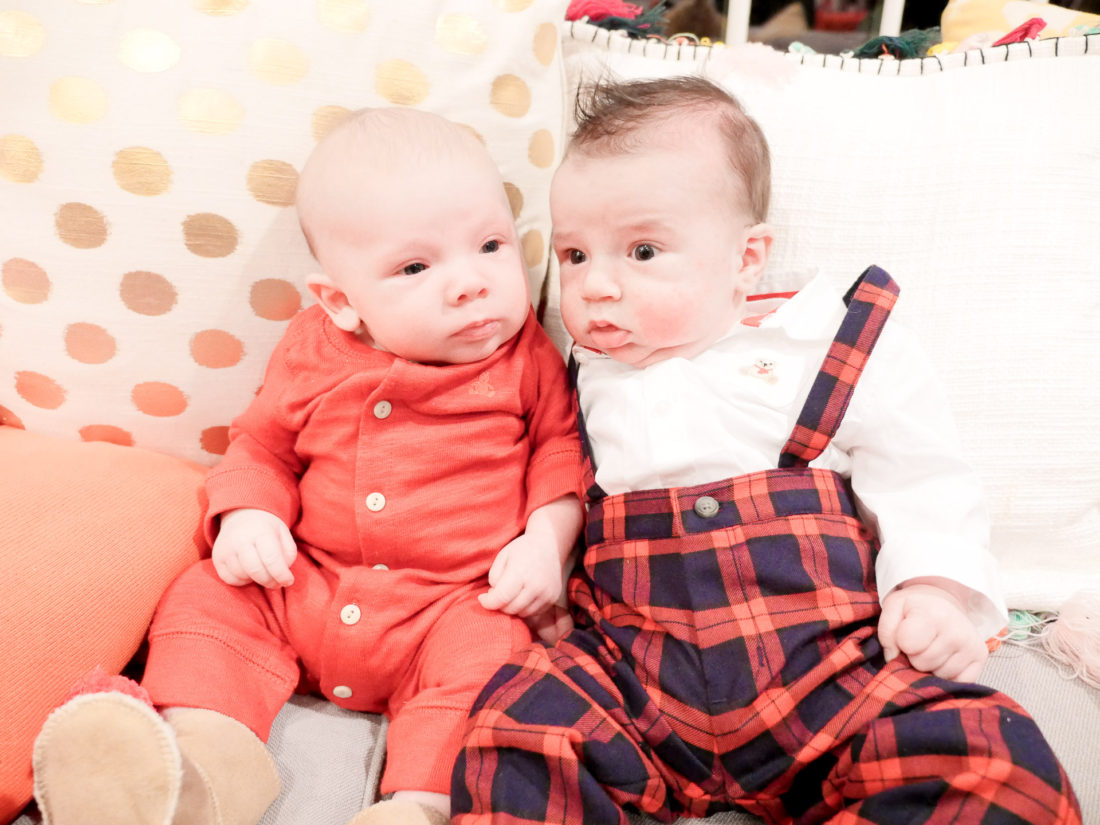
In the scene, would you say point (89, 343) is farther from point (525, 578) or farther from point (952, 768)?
point (952, 768)

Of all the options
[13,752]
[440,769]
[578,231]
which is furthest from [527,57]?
[13,752]

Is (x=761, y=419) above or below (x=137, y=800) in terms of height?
above

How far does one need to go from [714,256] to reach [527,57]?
395 mm

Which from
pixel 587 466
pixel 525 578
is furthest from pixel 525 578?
pixel 587 466

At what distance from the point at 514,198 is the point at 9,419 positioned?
77 centimetres

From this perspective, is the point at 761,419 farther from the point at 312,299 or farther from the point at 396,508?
the point at 312,299

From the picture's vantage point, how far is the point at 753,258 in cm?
97

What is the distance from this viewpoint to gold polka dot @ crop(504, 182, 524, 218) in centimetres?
111

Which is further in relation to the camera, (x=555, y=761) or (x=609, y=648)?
(x=609, y=648)

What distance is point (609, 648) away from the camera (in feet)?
2.93

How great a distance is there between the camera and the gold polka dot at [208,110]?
1.03 metres


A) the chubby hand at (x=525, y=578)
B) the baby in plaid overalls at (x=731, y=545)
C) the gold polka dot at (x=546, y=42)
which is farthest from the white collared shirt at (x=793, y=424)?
the gold polka dot at (x=546, y=42)

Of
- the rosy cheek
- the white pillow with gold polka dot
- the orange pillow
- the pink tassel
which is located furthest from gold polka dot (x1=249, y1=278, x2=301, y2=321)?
the pink tassel

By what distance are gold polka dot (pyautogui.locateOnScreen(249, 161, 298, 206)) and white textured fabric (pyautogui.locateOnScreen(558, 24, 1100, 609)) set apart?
61 centimetres
